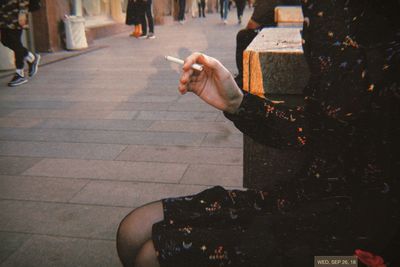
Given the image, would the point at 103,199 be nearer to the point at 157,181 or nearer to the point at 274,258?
the point at 157,181

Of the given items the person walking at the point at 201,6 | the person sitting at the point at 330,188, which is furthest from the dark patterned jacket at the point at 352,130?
the person walking at the point at 201,6

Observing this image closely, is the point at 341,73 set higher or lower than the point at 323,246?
higher

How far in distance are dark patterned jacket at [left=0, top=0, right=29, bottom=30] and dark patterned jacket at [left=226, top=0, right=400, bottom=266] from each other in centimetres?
595

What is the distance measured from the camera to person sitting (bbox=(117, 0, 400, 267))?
4.09 ft

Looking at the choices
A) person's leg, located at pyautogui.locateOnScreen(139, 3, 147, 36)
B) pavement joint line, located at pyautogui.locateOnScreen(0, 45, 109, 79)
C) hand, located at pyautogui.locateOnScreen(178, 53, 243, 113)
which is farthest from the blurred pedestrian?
hand, located at pyautogui.locateOnScreen(178, 53, 243, 113)

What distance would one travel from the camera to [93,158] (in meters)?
3.79

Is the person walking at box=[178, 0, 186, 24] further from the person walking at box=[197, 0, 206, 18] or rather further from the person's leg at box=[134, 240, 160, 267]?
the person's leg at box=[134, 240, 160, 267]

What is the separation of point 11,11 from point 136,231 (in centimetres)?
588

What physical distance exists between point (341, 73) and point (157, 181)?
2.18m

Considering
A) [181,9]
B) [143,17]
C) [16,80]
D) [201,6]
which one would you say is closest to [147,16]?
[143,17]

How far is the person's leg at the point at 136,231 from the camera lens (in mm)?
1453

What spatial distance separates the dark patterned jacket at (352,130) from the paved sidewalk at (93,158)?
1.30 metres

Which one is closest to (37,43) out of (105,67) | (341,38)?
(105,67)

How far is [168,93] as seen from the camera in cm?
615
